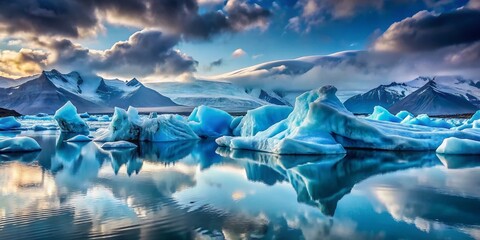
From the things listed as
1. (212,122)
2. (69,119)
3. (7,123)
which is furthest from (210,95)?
(212,122)

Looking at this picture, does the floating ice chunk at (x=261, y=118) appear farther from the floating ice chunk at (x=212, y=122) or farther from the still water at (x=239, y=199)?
the still water at (x=239, y=199)

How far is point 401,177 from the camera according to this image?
26.0 feet

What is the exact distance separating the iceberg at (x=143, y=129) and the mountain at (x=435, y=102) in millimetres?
163411

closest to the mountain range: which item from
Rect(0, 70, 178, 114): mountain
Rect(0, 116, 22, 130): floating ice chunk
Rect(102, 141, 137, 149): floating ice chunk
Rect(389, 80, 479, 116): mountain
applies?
Rect(0, 70, 178, 114): mountain

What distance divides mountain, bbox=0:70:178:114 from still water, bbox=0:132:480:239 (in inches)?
5054

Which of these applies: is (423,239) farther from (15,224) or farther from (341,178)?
(15,224)

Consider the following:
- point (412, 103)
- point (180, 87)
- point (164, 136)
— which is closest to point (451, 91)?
point (412, 103)

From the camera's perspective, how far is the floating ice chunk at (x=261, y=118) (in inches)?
665

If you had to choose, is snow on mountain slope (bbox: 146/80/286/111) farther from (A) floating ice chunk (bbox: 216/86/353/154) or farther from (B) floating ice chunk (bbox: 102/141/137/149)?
(A) floating ice chunk (bbox: 216/86/353/154)

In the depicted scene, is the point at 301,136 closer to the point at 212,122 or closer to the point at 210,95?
the point at 212,122

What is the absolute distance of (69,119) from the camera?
22.4 meters

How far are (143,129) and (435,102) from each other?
175261 mm

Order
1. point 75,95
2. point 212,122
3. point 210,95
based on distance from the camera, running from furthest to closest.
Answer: point 75,95 → point 210,95 → point 212,122

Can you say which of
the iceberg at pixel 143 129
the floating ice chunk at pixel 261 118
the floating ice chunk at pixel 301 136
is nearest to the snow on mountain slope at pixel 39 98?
the iceberg at pixel 143 129
